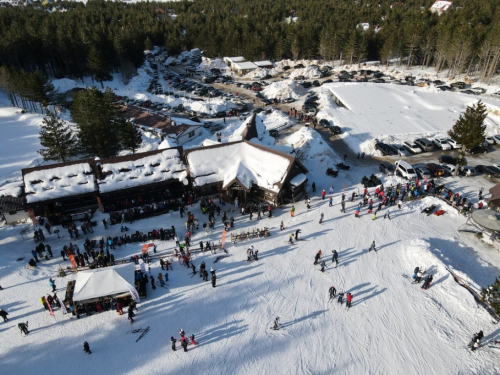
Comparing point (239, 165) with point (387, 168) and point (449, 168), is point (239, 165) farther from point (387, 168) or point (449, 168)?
point (449, 168)

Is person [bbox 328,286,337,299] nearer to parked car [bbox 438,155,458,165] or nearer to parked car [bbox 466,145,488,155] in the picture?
parked car [bbox 438,155,458,165]

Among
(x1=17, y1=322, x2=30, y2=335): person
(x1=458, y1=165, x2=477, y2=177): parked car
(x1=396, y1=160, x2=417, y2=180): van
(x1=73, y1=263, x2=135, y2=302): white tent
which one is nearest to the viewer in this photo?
(x1=17, y1=322, x2=30, y2=335): person

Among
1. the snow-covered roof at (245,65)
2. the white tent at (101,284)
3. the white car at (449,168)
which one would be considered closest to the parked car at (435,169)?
the white car at (449,168)

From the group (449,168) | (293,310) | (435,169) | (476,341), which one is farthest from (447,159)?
(293,310)

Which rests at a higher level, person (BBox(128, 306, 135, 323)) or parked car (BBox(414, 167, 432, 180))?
parked car (BBox(414, 167, 432, 180))

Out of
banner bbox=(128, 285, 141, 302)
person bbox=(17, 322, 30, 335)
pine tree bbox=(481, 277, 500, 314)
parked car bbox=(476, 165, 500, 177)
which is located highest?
parked car bbox=(476, 165, 500, 177)

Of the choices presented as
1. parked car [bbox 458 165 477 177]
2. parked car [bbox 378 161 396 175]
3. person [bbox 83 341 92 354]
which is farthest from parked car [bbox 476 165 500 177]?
person [bbox 83 341 92 354]

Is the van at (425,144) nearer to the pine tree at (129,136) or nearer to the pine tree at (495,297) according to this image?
the pine tree at (495,297)

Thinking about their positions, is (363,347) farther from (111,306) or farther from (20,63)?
(20,63)
